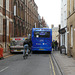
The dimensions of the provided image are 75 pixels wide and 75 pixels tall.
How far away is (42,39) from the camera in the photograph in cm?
2245

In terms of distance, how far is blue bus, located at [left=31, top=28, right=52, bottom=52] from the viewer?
22.4 metres

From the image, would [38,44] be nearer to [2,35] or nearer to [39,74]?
[2,35]

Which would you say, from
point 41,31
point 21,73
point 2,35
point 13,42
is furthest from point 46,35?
point 21,73

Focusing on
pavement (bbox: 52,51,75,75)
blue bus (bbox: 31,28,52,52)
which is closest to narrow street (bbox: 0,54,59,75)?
pavement (bbox: 52,51,75,75)

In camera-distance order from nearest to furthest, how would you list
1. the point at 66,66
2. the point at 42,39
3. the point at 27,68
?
the point at 27,68 → the point at 66,66 → the point at 42,39

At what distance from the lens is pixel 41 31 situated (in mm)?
22469

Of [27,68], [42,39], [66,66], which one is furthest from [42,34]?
[27,68]

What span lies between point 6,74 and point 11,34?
22.5 meters

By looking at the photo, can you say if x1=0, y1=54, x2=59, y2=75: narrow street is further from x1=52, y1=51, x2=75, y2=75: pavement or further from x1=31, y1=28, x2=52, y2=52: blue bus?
x1=31, y1=28, x2=52, y2=52: blue bus

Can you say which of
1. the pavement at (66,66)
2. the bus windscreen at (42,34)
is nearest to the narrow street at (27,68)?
the pavement at (66,66)

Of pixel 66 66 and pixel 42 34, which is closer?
pixel 66 66

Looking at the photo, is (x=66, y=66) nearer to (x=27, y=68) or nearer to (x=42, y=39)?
(x=27, y=68)

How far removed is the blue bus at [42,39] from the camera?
73.5ft

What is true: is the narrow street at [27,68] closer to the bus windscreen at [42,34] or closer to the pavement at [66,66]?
the pavement at [66,66]
